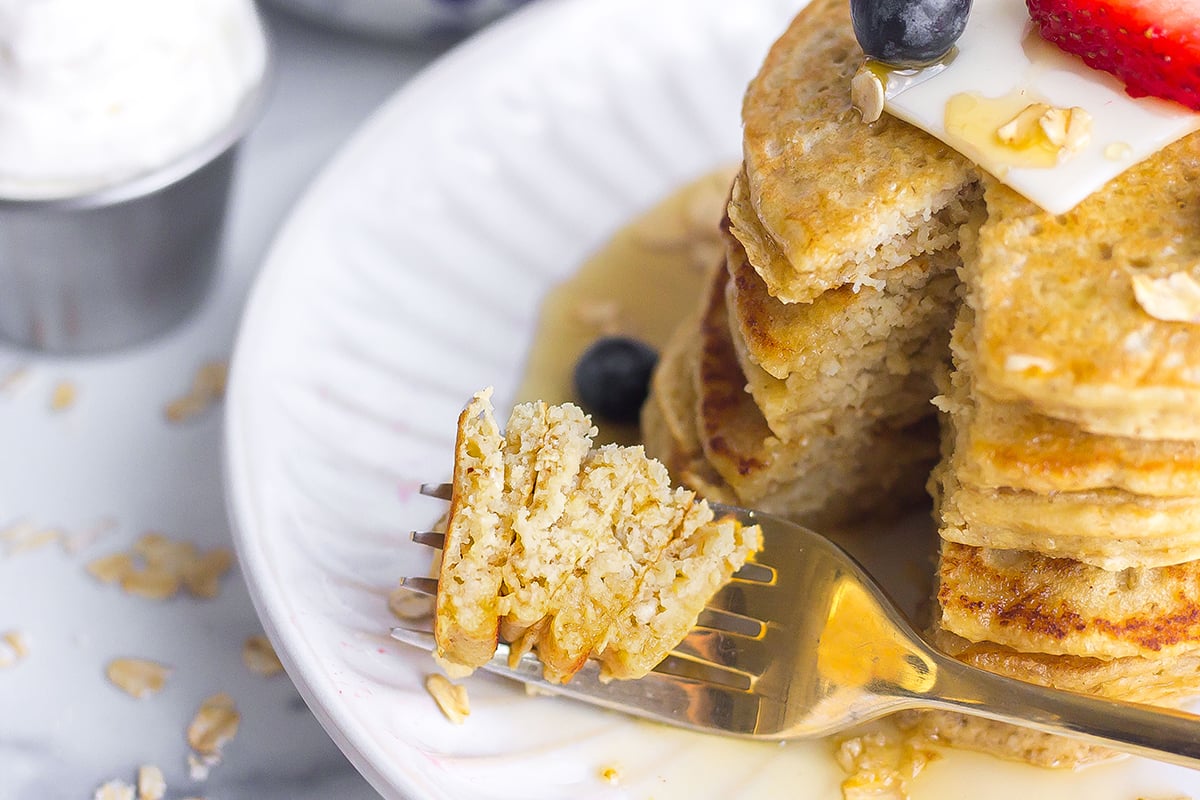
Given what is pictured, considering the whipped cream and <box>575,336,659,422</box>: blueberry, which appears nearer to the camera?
the whipped cream

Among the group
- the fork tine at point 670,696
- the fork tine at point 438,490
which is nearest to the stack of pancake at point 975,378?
the fork tine at point 670,696

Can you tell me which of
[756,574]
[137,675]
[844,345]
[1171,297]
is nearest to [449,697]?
[756,574]

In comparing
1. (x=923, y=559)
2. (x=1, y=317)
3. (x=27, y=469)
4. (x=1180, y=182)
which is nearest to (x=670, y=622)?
(x=923, y=559)

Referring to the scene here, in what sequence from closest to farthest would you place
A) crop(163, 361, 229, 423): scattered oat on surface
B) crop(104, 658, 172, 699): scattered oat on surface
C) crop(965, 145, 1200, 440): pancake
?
crop(965, 145, 1200, 440): pancake < crop(104, 658, 172, 699): scattered oat on surface < crop(163, 361, 229, 423): scattered oat on surface

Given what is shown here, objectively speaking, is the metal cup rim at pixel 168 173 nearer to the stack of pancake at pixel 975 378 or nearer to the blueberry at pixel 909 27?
the stack of pancake at pixel 975 378

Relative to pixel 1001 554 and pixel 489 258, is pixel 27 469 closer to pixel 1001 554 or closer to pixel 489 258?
pixel 489 258

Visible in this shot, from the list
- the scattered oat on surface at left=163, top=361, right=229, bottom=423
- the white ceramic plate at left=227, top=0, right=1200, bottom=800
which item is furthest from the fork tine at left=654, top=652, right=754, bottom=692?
the scattered oat on surface at left=163, top=361, right=229, bottom=423

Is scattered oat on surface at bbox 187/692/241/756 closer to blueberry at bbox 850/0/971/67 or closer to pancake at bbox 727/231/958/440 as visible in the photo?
pancake at bbox 727/231/958/440
